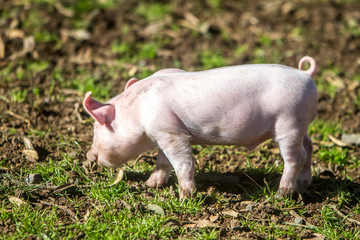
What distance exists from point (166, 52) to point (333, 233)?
4.37 metres

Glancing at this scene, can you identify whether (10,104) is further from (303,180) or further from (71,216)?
(303,180)

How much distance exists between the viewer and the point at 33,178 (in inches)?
174

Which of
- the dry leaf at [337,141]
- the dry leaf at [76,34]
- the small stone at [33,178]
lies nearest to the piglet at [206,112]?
the small stone at [33,178]

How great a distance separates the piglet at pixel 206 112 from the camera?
412 cm

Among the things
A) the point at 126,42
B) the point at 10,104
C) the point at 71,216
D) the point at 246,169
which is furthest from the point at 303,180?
the point at 126,42

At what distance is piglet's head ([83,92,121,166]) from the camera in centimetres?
426

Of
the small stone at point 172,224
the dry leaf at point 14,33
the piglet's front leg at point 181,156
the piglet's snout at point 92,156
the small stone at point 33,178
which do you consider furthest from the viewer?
the dry leaf at point 14,33

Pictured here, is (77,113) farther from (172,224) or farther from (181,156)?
(172,224)

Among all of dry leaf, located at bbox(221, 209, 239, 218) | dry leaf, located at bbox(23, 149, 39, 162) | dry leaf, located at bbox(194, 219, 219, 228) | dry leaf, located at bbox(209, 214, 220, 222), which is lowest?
dry leaf, located at bbox(221, 209, 239, 218)

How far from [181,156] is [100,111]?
805mm

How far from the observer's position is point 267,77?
4.20 metres

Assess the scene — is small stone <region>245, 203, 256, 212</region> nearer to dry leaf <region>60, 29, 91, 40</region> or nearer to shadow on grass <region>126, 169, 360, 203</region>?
shadow on grass <region>126, 169, 360, 203</region>

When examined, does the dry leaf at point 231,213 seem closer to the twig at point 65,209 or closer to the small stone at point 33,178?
the twig at point 65,209

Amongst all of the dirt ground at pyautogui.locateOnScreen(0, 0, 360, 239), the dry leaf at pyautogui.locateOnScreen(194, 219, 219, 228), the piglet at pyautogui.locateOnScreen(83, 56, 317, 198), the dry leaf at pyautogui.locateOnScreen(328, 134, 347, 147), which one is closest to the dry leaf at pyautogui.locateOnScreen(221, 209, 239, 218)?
the dirt ground at pyautogui.locateOnScreen(0, 0, 360, 239)
